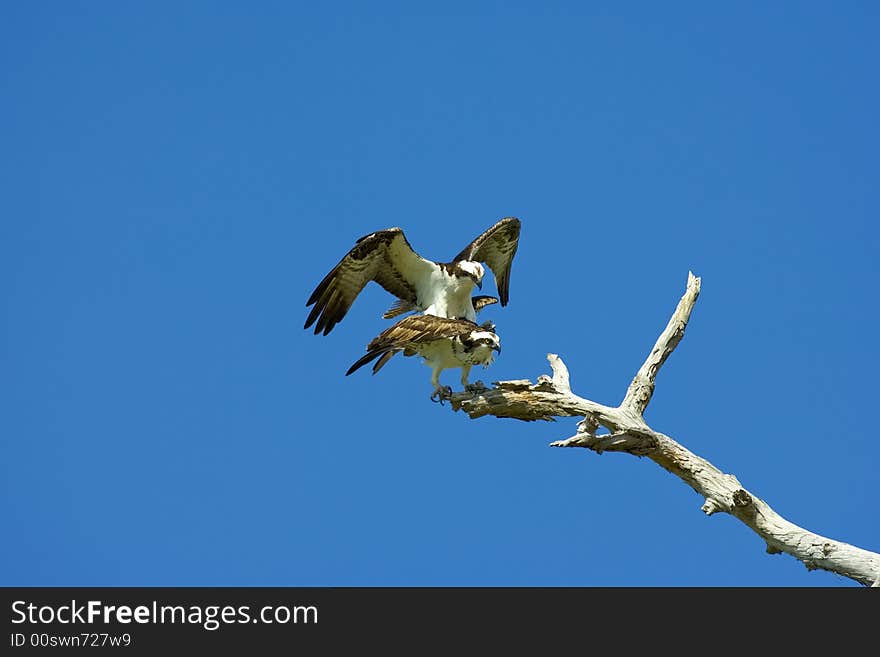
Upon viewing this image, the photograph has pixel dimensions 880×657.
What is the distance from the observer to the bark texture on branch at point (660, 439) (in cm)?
1454

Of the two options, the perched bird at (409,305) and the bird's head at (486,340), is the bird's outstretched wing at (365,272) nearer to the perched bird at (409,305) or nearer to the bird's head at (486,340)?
the perched bird at (409,305)

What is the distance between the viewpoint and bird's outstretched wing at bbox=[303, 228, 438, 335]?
16719 mm

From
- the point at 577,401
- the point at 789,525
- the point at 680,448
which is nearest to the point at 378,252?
the point at 577,401

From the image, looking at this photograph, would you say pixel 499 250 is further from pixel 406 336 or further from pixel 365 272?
pixel 406 336

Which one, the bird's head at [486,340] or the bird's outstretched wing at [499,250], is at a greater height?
the bird's outstretched wing at [499,250]

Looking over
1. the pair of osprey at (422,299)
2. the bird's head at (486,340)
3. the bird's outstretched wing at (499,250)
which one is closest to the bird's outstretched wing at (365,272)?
the pair of osprey at (422,299)

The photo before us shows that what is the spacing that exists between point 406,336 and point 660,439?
3.06 meters

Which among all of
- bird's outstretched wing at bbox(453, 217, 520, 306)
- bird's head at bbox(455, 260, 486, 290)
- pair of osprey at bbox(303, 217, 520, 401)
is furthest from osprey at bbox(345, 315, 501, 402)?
bird's outstretched wing at bbox(453, 217, 520, 306)

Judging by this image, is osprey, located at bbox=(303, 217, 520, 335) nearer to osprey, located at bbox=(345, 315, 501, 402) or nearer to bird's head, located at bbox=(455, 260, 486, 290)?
bird's head, located at bbox=(455, 260, 486, 290)

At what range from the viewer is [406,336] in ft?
51.9

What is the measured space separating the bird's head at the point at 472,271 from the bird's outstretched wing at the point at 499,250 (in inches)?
23.4

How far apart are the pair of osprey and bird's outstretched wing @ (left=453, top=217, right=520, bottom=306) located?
2 centimetres
